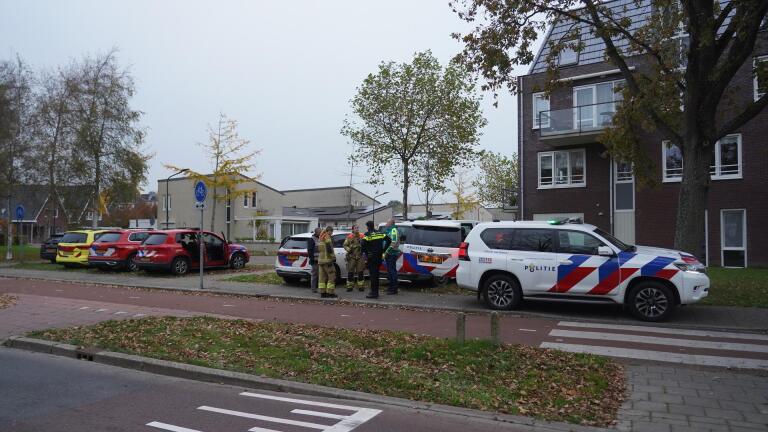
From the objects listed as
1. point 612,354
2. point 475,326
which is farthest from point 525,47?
point 612,354

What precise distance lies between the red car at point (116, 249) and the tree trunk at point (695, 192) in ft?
54.8

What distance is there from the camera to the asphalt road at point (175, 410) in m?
4.98

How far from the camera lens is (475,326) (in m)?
9.89

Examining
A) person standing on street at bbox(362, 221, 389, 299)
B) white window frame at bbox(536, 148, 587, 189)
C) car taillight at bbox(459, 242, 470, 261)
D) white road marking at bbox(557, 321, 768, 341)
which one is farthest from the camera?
white window frame at bbox(536, 148, 587, 189)

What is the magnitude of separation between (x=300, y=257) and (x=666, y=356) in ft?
32.7

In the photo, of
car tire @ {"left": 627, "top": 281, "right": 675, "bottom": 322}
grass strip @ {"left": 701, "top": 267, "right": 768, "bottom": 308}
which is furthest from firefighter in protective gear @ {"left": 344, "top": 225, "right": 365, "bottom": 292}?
grass strip @ {"left": 701, "top": 267, "right": 768, "bottom": 308}

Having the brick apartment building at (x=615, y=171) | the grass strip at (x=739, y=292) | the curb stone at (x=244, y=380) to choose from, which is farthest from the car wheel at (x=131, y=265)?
the grass strip at (x=739, y=292)

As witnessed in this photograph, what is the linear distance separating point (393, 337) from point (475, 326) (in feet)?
6.96

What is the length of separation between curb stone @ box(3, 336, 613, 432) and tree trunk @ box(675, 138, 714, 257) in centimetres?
875

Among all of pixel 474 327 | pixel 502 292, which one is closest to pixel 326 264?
pixel 502 292

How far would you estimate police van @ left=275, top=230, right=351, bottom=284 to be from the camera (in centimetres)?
1545

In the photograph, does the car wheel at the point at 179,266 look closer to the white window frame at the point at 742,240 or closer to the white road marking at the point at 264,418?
the white road marking at the point at 264,418

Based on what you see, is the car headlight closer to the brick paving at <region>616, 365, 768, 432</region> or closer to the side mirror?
the side mirror

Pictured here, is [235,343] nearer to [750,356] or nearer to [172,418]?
[172,418]
